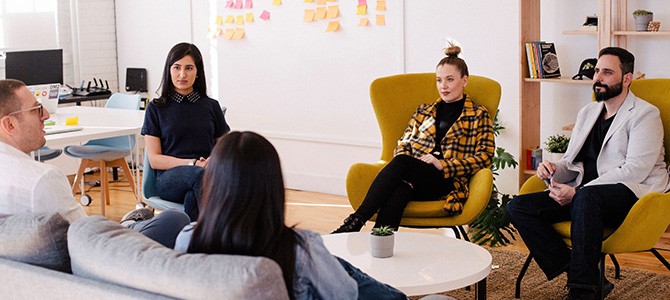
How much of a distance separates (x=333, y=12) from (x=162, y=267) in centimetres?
469

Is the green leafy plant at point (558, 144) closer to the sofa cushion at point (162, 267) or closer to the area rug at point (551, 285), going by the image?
the area rug at point (551, 285)

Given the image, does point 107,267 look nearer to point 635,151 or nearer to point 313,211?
point 635,151

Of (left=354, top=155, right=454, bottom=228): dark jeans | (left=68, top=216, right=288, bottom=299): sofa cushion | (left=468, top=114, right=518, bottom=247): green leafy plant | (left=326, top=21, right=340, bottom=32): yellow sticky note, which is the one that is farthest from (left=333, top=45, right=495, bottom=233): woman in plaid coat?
(left=68, top=216, right=288, bottom=299): sofa cushion

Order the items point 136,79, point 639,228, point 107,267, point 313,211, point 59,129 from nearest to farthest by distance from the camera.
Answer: point 107,267 → point 639,228 → point 59,129 → point 313,211 → point 136,79

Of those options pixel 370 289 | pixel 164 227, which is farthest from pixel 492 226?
pixel 370 289

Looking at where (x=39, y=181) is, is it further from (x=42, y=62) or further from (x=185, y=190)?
(x=42, y=62)

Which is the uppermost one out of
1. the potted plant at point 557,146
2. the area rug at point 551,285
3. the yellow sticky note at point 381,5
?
the yellow sticky note at point 381,5

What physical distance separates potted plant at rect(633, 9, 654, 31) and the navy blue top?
234cm

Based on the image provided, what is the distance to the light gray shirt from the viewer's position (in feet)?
7.45

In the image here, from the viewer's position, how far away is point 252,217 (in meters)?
2.20

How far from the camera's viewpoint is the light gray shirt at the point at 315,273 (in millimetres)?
2270

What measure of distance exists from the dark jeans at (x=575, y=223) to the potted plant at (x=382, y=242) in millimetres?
889

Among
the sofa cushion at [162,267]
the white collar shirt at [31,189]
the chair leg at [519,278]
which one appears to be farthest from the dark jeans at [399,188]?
the sofa cushion at [162,267]

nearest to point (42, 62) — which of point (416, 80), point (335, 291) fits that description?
point (416, 80)
